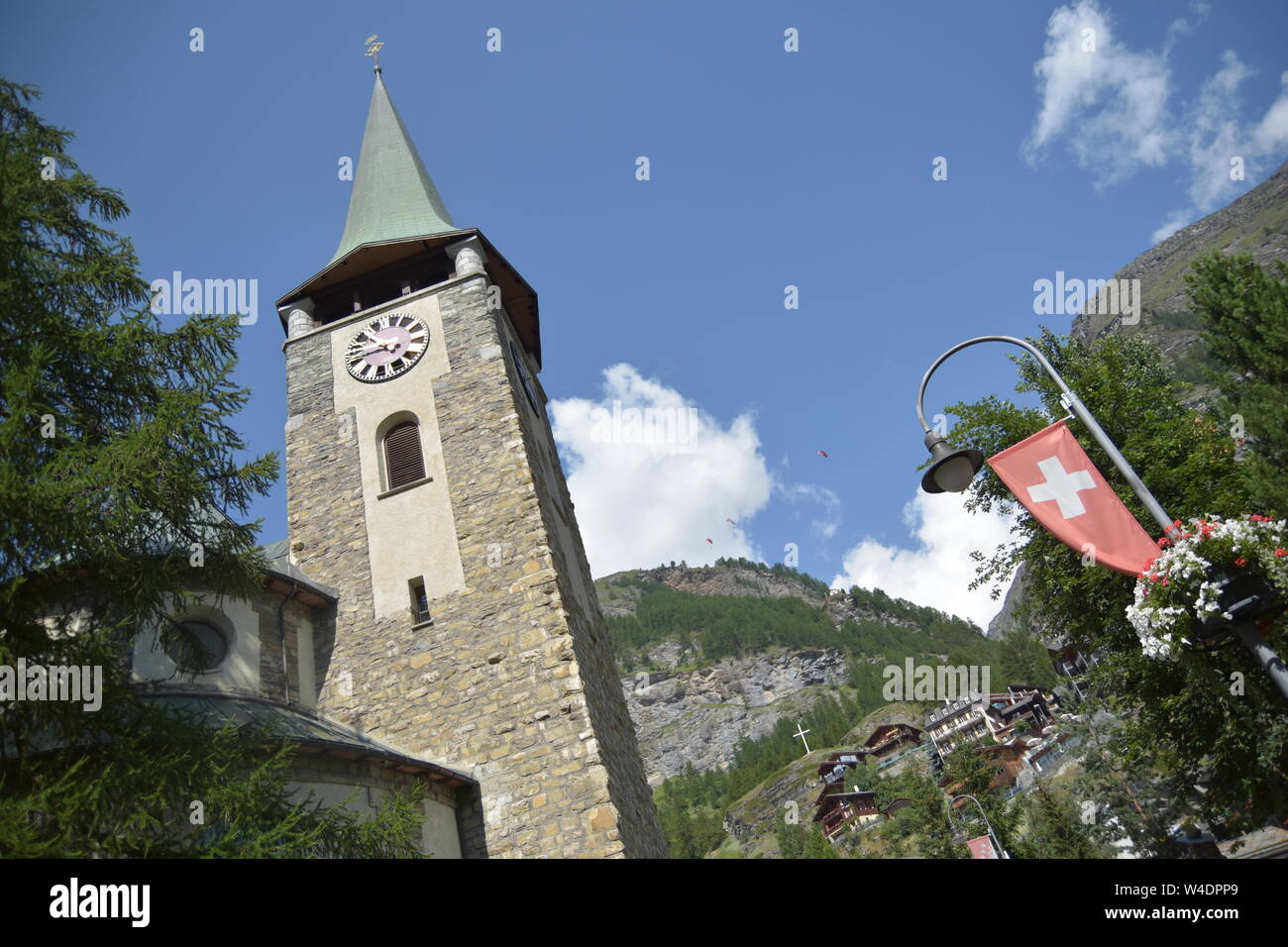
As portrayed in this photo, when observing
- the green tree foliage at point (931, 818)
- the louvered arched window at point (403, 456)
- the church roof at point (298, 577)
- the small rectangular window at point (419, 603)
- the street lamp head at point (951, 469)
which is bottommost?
the green tree foliage at point (931, 818)

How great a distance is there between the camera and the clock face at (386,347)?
21.9 metres

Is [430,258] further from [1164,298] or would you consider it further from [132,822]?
[1164,298]

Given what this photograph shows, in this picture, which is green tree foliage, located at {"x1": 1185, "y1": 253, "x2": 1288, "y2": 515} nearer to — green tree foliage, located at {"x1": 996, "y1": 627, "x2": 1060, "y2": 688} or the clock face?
the clock face

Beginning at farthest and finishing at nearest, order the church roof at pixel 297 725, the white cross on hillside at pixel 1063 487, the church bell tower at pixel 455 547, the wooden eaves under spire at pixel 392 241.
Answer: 1. the wooden eaves under spire at pixel 392 241
2. the church bell tower at pixel 455 547
3. the church roof at pixel 297 725
4. the white cross on hillside at pixel 1063 487

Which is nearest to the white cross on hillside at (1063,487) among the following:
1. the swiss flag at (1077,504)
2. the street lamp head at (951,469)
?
the swiss flag at (1077,504)

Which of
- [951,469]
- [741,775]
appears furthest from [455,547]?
[741,775]

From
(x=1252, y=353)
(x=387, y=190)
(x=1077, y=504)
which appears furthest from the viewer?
(x=387, y=190)

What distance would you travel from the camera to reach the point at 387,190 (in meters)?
28.3

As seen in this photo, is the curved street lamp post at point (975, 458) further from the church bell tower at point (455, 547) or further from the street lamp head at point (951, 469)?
the church bell tower at point (455, 547)

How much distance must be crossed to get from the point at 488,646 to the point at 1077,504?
11.2 m

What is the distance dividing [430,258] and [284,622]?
1116 centimetres

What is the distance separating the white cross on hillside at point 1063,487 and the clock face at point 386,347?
52.4 feet

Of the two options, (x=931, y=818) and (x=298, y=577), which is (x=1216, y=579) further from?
(x=931, y=818)
